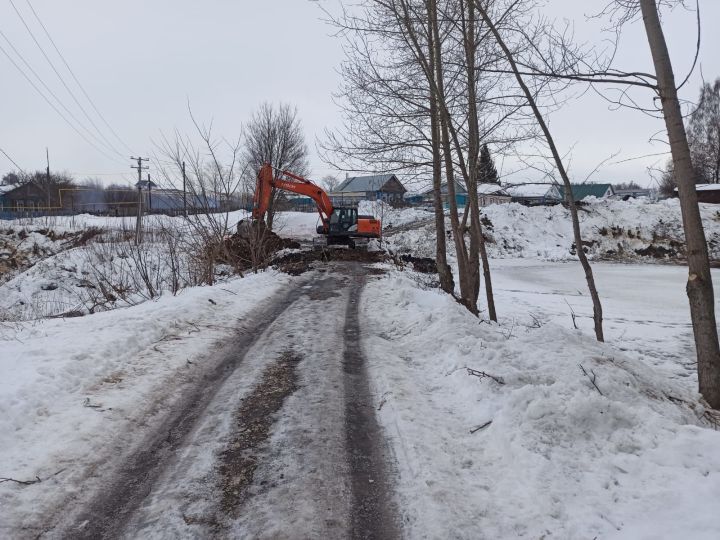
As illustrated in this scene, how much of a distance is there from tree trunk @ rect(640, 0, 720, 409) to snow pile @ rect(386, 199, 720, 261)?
2379cm

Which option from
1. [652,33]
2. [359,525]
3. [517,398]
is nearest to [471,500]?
[359,525]

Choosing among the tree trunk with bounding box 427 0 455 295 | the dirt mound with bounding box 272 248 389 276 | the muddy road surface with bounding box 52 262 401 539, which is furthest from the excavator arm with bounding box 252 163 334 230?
the muddy road surface with bounding box 52 262 401 539

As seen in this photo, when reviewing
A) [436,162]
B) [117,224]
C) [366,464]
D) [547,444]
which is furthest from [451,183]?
[117,224]

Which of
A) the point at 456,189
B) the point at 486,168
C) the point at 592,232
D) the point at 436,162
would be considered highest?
the point at 436,162

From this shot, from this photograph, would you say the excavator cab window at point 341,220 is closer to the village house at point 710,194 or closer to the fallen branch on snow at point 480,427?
the fallen branch on snow at point 480,427

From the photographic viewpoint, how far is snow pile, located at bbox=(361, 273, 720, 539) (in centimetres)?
296

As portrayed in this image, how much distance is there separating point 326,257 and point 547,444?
1724 cm

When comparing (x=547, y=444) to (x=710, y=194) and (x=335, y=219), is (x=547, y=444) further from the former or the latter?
(x=710, y=194)

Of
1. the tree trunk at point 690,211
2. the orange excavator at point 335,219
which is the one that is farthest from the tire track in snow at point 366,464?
the orange excavator at point 335,219

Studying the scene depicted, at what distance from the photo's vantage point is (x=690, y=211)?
4.74 m

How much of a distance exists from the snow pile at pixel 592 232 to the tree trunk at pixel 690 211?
2379 cm

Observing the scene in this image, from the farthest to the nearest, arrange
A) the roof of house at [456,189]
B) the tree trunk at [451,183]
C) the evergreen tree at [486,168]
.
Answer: the roof of house at [456,189] < the evergreen tree at [486,168] < the tree trunk at [451,183]

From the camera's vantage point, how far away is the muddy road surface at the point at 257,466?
3000 millimetres

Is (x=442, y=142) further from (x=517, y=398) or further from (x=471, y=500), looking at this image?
(x=471, y=500)
